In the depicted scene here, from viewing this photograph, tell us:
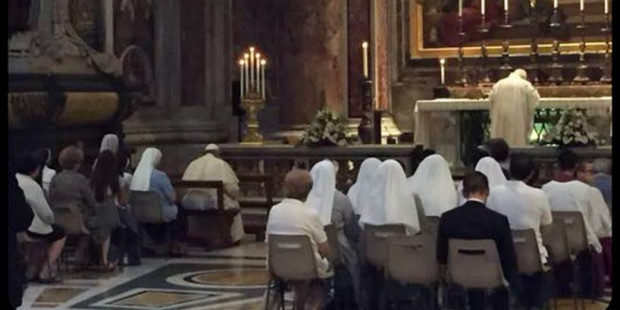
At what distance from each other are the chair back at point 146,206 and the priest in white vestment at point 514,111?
89.8 inches

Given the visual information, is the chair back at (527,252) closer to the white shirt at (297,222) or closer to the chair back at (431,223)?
the chair back at (431,223)

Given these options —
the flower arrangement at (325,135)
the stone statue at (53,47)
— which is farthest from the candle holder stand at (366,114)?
the stone statue at (53,47)

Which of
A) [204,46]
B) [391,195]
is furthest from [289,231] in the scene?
[204,46]

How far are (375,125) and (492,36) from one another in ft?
5.91

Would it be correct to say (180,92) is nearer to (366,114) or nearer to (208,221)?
(208,221)

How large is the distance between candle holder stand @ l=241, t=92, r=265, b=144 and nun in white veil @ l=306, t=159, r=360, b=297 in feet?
11.7

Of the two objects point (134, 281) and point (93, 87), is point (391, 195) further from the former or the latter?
point (93, 87)

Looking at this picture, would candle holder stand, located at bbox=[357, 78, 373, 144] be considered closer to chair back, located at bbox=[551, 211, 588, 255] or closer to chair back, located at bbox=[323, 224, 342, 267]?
chair back, located at bbox=[323, 224, 342, 267]

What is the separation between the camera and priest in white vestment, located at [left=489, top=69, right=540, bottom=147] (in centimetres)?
768

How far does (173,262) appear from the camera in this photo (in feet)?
28.3

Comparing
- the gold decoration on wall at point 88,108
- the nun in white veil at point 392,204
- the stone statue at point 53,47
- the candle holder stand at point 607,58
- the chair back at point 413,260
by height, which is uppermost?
the stone statue at point 53,47

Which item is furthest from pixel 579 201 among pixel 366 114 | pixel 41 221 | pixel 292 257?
pixel 366 114

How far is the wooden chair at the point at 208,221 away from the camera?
869 cm

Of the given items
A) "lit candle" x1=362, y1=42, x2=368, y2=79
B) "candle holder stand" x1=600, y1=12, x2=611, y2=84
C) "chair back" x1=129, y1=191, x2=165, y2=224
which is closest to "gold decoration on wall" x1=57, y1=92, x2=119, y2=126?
"chair back" x1=129, y1=191, x2=165, y2=224
